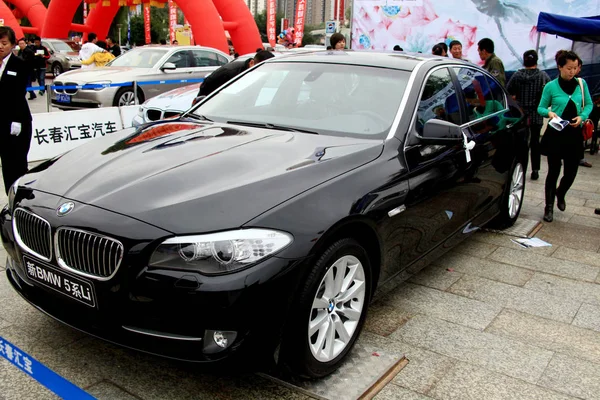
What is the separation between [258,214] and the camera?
8.71 ft

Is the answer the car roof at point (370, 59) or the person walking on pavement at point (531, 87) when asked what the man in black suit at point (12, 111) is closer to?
the car roof at point (370, 59)

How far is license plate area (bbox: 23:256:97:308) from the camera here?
264 centimetres

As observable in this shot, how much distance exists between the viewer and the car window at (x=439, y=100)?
3955 millimetres

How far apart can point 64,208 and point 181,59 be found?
11961 mm

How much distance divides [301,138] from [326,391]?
1.49 metres

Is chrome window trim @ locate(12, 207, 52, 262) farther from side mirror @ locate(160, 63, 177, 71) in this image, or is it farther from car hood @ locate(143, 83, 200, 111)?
side mirror @ locate(160, 63, 177, 71)

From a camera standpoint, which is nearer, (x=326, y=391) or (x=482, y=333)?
(x=326, y=391)

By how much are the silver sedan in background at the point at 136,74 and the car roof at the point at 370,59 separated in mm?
8865

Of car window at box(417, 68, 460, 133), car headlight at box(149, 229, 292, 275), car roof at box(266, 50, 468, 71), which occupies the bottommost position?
car headlight at box(149, 229, 292, 275)

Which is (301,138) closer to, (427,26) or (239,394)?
(239,394)

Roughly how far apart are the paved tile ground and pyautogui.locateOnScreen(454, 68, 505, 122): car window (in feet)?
4.21

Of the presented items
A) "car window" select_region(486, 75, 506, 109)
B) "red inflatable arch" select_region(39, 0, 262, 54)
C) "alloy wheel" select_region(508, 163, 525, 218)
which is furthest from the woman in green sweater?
"red inflatable arch" select_region(39, 0, 262, 54)

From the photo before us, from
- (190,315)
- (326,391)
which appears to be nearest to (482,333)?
(326,391)

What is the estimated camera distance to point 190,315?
8.17ft
